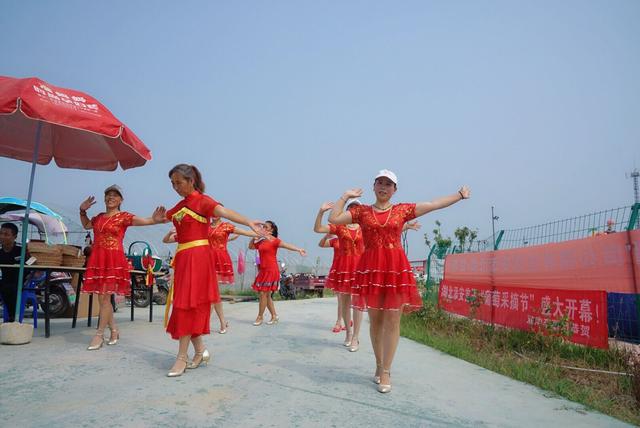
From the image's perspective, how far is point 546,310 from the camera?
6.27 m

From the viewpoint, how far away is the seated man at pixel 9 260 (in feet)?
22.4

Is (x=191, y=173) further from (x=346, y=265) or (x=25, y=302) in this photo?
(x=25, y=302)

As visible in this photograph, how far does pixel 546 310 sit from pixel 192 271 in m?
4.81

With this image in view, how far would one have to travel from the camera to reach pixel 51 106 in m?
5.34

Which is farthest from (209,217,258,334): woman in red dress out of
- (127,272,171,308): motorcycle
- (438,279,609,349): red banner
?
(127,272,171,308): motorcycle

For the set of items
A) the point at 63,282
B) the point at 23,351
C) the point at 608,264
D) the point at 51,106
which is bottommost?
the point at 23,351

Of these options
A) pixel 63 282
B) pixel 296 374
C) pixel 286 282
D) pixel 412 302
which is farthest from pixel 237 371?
pixel 286 282

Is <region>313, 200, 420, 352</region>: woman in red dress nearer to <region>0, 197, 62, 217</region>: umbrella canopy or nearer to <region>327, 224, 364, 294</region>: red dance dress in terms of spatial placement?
<region>327, 224, 364, 294</region>: red dance dress

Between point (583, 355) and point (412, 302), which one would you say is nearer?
point (412, 302)

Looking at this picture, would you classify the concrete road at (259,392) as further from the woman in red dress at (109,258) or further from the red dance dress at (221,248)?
the red dance dress at (221,248)

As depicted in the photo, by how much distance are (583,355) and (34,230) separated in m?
13.2

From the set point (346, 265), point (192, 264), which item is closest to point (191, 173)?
point (192, 264)

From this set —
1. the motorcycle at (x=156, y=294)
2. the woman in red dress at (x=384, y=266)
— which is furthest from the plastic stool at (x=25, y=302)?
the woman in red dress at (x=384, y=266)

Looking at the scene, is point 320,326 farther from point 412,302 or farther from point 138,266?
point 138,266
